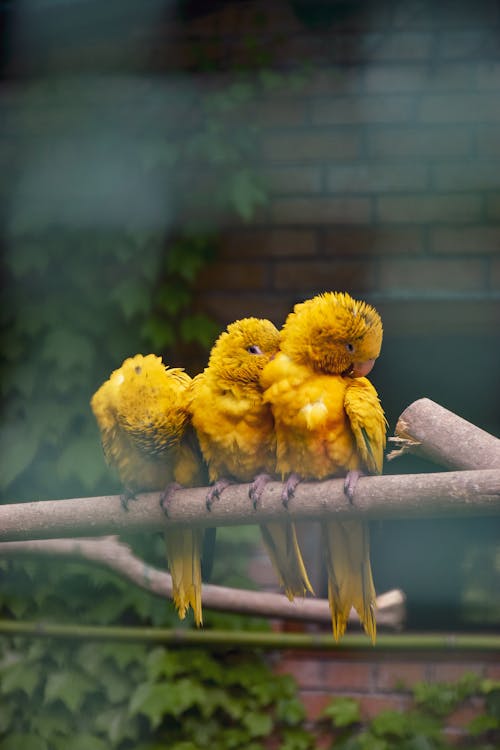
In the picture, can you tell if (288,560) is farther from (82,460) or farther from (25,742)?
(25,742)

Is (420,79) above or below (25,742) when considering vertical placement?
above

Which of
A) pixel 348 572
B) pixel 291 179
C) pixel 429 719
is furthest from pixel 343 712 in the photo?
pixel 291 179

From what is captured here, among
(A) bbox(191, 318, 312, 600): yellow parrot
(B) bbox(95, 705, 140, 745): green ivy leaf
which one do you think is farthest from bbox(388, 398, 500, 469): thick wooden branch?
(B) bbox(95, 705, 140, 745): green ivy leaf

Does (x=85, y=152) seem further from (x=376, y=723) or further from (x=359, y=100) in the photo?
(x=376, y=723)

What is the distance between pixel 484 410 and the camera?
211 cm

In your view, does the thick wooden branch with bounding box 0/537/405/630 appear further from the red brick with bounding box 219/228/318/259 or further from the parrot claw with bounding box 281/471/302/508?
the red brick with bounding box 219/228/318/259

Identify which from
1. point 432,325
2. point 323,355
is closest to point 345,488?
point 323,355

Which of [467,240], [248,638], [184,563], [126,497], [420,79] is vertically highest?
→ [420,79]

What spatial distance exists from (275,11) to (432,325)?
0.85 meters

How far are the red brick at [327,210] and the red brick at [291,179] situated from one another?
27 millimetres

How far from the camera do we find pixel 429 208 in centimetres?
206

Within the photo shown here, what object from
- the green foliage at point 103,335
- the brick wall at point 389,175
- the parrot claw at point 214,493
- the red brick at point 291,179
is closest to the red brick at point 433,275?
the brick wall at point 389,175

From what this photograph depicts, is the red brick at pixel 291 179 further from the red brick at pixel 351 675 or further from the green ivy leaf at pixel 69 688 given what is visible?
the green ivy leaf at pixel 69 688

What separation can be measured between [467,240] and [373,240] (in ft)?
0.71
